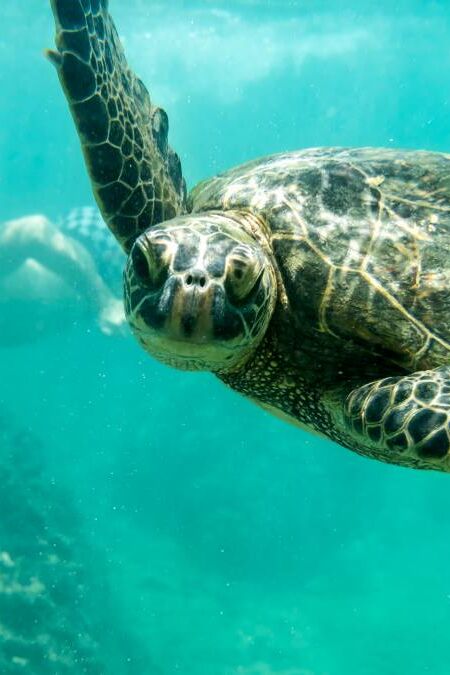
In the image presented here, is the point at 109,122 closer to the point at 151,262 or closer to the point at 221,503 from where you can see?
the point at 151,262

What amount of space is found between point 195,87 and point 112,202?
131ft

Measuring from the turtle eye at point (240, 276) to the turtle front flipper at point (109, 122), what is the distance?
65.0 inches

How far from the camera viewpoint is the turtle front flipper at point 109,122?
12.4 feet

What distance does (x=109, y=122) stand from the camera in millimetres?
3906

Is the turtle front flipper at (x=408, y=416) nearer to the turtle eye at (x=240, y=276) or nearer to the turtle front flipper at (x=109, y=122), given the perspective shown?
the turtle eye at (x=240, y=276)

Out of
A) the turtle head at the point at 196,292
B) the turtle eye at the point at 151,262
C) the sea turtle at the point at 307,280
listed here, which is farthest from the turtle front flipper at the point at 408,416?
the turtle eye at the point at 151,262

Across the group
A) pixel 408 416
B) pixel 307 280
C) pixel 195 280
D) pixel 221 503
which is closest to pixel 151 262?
pixel 195 280

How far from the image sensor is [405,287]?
290cm

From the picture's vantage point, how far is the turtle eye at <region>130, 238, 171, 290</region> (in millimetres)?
2586

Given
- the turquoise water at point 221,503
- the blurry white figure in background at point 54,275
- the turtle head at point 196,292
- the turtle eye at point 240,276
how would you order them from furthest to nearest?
1. the blurry white figure in background at point 54,275
2. the turquoise water at point 221,503
3. the turtle eye at point 240,276
4. the turtle head at point 196,292

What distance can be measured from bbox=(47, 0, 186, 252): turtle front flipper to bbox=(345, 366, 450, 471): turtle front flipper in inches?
81.7

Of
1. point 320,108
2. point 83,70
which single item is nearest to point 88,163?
point 83,70

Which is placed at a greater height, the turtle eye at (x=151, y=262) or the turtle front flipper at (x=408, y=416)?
the turtle eye at (x=151, y=262)

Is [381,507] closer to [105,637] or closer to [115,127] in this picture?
[105,637]
